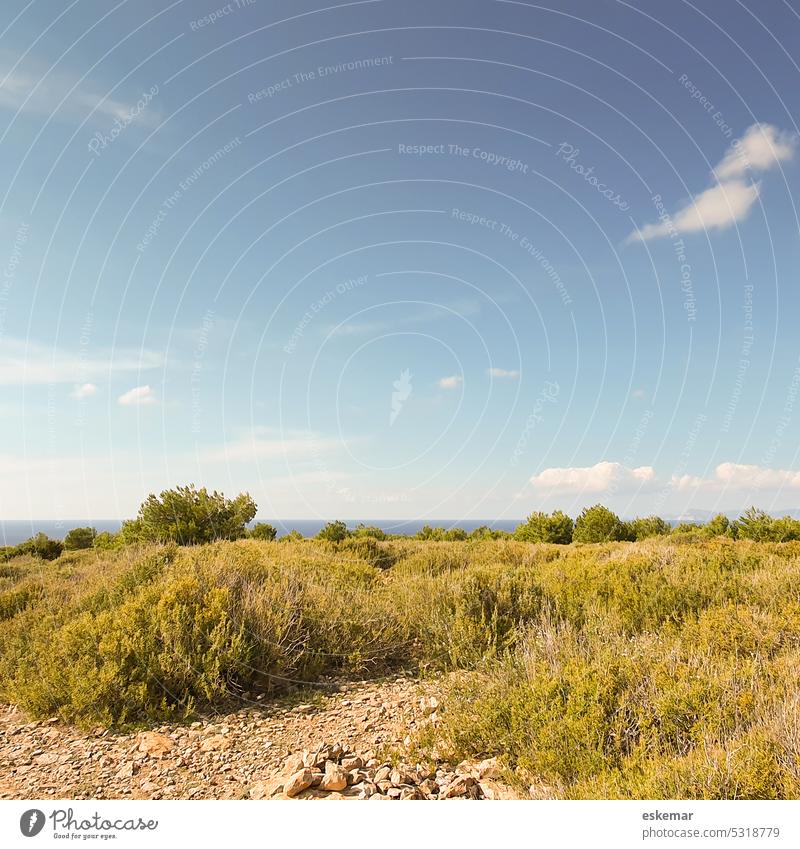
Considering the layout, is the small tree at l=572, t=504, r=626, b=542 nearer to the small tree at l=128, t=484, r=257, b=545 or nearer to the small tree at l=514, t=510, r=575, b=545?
the small tree at l=514, t=510, r=575, b=545

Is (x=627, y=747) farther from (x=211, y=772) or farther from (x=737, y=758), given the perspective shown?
(x=211, y=772)

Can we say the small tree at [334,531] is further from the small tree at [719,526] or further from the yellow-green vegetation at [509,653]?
the small tree at [719,526]

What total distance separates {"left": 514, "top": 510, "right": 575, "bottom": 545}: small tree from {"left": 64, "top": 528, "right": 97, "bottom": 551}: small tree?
22.2 metres

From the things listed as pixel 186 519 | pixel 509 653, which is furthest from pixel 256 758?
pixel 186 519

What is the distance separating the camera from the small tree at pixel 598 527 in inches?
981

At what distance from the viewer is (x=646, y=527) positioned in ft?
87.9

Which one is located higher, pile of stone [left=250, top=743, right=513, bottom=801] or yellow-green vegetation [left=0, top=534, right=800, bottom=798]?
yellow-green vegetation [left=0, top=534, right=800, bottom=798]

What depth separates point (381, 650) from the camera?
6.38 m

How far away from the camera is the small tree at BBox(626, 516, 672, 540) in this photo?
85.3 feet
